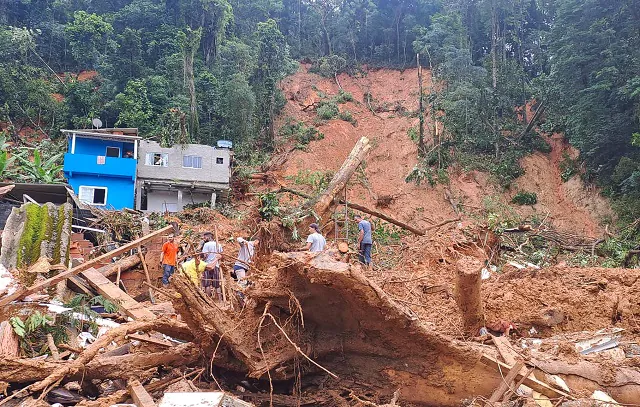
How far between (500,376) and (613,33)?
23733 mm

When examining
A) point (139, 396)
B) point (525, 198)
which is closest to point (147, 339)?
point (139, 396)

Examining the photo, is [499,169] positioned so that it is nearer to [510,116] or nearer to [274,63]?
[510,116]

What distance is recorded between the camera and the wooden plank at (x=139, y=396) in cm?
378

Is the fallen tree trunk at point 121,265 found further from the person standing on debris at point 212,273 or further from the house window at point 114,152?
the house window at point 114,152

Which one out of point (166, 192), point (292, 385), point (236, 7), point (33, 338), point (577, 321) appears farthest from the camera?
point (236, 7)

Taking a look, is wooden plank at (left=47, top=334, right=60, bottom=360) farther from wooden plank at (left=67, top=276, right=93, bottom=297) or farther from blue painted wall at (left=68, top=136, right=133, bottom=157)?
blue painted wall at (left=68, top=136, right=133, bottom=157)

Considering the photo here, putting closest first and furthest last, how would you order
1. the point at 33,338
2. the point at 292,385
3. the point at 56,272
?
the point at 292,385
the point at 33,338
the point at 56,272

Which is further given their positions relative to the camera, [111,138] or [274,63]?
[274,63]

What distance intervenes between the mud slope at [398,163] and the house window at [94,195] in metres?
10.4

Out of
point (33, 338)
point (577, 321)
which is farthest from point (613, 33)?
point (33, 338)

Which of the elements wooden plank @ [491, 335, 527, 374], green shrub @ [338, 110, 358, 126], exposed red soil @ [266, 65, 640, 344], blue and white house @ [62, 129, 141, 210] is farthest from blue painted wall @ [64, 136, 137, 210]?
wooden plank @ [491, 335, 527, 374]

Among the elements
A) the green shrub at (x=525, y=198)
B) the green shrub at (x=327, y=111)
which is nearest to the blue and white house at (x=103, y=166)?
the green shrub at (x=327, y=111)

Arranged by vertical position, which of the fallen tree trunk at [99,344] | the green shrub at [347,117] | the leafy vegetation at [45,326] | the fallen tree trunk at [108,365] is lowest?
the leafy vegetation at [45,326]

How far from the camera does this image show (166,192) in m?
27.3
